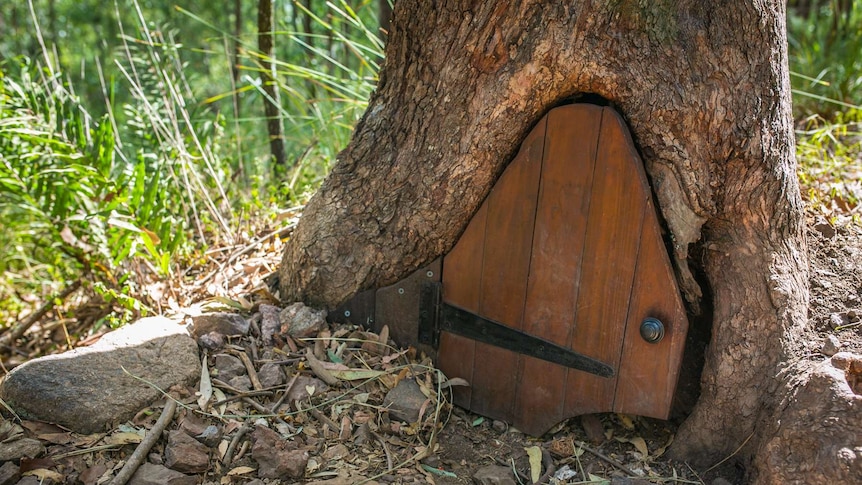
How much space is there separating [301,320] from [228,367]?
13.5 inches

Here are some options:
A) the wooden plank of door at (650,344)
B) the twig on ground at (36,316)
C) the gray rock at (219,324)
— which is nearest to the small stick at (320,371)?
the gray rock at (219,324)

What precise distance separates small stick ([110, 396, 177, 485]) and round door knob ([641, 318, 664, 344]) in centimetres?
167

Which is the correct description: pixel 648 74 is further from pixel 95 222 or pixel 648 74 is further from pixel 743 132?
pixel 95 222

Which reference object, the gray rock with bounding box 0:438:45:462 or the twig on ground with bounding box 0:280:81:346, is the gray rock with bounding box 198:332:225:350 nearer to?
the gray rock with bounding box 0:438:45:462

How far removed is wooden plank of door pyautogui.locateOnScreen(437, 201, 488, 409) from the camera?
8.76 ft

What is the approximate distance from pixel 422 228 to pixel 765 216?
4.03 ft

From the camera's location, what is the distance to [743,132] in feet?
7.33

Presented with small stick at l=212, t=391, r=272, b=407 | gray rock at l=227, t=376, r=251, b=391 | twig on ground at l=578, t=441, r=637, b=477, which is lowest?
twig on ground at l=578, t=441, r=637, b=477

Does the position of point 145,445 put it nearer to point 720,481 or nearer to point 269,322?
point 269,322

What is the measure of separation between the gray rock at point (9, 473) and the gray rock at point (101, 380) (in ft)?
0.69

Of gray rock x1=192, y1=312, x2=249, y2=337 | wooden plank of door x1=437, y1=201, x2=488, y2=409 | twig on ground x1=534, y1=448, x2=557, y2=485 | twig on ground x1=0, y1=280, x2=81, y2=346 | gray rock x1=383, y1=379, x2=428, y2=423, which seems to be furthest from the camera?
twig on ground x1=0, y1=280, x2=81, y2=346

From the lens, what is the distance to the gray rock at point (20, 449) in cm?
219

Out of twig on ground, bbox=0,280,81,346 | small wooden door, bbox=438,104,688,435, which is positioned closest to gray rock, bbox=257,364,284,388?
small wooden door, bbox=438,104,688,435

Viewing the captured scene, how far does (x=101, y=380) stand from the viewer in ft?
7.89
